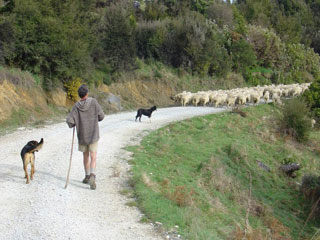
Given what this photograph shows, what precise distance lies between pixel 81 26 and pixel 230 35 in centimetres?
2656

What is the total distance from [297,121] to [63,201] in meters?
19.2

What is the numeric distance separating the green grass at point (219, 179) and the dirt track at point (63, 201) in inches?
20.6

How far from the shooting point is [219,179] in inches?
497

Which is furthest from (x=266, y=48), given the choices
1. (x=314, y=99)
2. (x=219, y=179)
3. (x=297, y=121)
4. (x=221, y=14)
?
(x=219, y=179)

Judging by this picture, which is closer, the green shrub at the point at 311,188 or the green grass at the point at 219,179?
the green grass at the point at 219,179

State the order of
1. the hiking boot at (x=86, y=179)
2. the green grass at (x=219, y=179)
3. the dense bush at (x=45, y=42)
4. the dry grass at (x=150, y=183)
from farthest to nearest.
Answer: the dense bush at (x=45, y=42) → the dry grass at (x=150, y=183) → the hiking boot at (x=86, y=179) → the green grass at (x=219, y=179)

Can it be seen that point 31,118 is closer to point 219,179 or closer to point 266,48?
point 219,179

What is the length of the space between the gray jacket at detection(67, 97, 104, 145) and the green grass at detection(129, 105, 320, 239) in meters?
1.63

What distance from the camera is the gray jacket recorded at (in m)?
7.79

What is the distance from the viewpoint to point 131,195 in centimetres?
802

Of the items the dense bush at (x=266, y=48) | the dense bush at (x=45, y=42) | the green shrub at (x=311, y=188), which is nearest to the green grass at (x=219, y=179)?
the green shrub at (x=311, y=188)

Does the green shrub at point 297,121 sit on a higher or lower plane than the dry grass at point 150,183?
lower

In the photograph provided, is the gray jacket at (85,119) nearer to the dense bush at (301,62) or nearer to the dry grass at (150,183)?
the dry grass at (150,183)

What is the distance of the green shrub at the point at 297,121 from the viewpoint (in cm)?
2306
